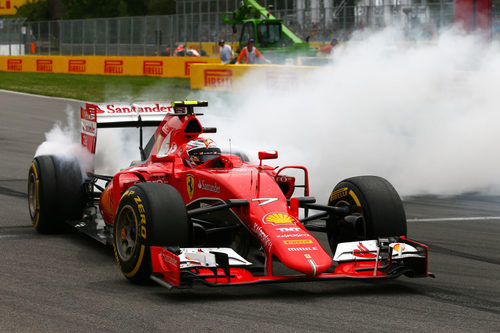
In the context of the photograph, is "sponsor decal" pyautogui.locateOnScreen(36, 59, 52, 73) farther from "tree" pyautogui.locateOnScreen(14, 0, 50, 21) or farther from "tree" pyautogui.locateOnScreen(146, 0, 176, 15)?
"tree" pyautogui.locateOnScreen(14, 0, 50, 21)

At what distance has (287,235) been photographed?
6832 millimetres

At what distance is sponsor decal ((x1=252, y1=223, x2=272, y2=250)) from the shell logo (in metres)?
0.09

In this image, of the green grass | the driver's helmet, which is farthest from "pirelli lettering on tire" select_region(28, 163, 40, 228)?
the green grass

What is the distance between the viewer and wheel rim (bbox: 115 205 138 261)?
7.21 meters

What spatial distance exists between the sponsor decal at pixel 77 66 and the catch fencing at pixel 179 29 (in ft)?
12.7

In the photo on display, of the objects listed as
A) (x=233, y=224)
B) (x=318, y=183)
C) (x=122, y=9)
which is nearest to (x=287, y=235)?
(x=233, y=224)

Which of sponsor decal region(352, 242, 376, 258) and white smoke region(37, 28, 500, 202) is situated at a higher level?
white smoke region(37, 28, 500, 202)

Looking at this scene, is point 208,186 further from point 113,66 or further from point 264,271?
point 113,66

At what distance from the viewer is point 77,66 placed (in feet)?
138

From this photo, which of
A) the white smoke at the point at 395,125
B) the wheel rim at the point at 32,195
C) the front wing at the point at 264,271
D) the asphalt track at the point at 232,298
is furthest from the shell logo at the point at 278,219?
the white smoke at the point at 395,125

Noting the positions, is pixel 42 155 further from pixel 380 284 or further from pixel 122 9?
pixel 122 9

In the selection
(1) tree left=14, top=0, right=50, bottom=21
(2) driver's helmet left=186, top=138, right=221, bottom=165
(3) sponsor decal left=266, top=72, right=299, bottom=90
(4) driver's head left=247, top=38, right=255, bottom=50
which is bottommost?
(2) driver's helmet left=186, top=138, right=221, bottom=165

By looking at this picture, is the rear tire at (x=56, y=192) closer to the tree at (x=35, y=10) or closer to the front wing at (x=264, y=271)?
the front wing at (x=264, y=271)

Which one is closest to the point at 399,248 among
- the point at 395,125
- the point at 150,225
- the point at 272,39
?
the point at 150,225
